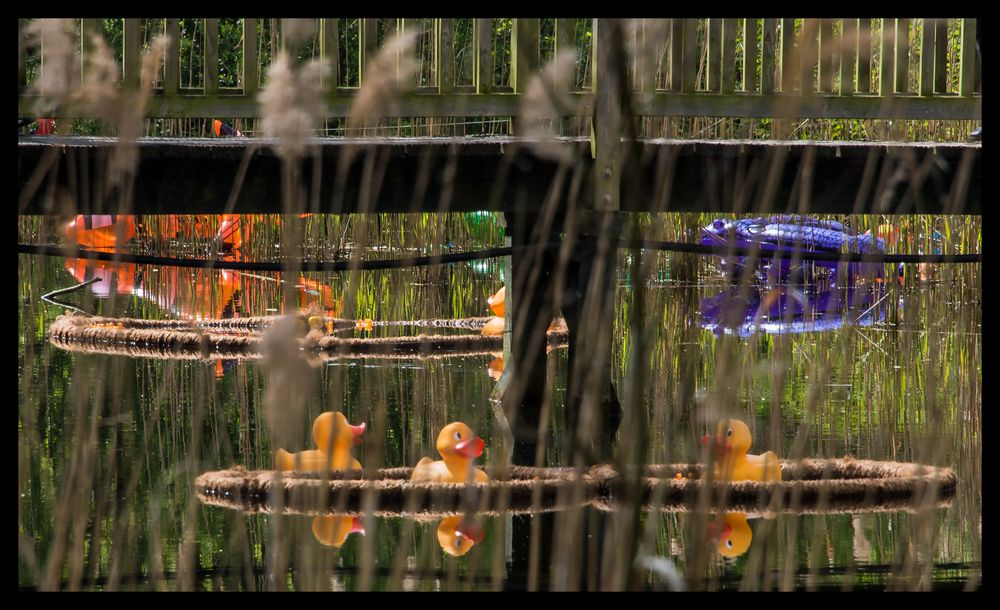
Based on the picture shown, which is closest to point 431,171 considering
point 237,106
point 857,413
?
point 237,106

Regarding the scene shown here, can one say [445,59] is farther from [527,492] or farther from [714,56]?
[527,492]

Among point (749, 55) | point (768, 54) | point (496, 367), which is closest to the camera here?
point (768, 54)

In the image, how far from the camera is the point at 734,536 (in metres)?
2.71

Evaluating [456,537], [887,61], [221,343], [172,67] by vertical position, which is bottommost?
[456,537]

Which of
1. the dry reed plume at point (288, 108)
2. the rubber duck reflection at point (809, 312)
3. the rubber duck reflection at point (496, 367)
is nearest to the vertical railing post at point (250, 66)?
the rubber duck reflection at point (496, 367)

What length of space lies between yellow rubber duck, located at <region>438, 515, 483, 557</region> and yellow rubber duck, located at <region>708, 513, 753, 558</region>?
496 mm

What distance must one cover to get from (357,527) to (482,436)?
1074 millimetres

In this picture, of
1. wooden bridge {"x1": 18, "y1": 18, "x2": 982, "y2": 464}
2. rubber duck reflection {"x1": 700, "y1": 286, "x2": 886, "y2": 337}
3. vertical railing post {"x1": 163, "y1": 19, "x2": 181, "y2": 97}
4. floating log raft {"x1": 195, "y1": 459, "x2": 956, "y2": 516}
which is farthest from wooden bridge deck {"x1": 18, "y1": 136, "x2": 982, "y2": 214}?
rubber duck reflection {"x1": 700, "y1": 286, "x2": 886, "y2": 337}

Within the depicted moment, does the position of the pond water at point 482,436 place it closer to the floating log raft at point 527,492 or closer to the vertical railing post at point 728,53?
the floating log raft at point 527,492

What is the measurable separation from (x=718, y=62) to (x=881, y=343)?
2.83 meters

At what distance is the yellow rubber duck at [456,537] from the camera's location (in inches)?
102

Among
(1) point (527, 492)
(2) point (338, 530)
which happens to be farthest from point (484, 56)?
(2) point (338, 530)

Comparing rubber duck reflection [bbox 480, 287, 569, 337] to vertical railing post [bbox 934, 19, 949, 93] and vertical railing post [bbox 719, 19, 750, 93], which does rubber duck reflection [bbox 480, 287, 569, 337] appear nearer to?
vertical railing post [bbox 719, 19, 750, 93]

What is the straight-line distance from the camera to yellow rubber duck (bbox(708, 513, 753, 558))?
258cm
